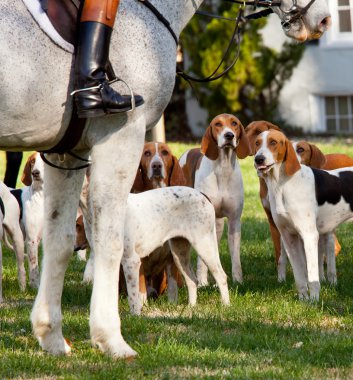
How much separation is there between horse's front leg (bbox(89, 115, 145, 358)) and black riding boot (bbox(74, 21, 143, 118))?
270mm

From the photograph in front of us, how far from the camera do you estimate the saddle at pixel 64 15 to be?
5.70 m

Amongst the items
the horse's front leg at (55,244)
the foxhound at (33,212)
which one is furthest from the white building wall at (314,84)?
the horse's front leg at (55,244)

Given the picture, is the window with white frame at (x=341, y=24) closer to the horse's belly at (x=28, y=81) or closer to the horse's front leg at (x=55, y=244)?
the horse's front leg at (x=55, y=244)

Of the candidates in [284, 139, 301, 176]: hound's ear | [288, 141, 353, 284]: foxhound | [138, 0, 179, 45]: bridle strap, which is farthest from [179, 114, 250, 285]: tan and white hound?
[138, 0, 179, 45]: bridle strap

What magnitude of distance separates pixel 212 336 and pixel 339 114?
59.7 ft

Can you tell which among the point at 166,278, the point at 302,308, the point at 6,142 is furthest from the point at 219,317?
the point at 6,142

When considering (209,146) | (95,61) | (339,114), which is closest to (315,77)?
(339,114)

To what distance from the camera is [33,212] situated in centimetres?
955

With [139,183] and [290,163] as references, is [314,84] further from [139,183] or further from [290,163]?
[290,163]

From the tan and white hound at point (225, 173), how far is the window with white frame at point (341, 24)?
14168mm

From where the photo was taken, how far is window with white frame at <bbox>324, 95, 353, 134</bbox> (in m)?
24.3

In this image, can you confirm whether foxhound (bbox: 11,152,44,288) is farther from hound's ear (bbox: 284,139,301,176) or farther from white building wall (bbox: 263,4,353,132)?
white building wall (bbox: 263,4,353,132)

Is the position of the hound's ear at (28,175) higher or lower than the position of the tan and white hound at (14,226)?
higher

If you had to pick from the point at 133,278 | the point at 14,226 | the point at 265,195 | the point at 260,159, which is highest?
the point at 260,159
